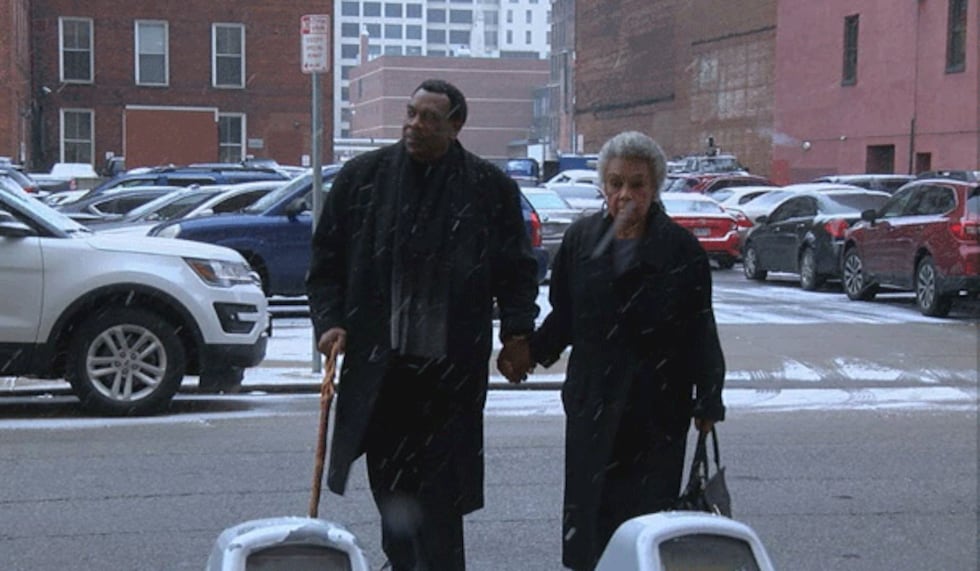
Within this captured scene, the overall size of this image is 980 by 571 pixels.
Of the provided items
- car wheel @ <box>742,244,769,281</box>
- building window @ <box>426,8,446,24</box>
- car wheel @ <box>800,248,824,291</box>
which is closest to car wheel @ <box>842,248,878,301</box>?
car wheel @ <box>800,248,824,291</box>

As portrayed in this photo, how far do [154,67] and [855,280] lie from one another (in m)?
33.7

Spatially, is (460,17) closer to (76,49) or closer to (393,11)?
(393,11)

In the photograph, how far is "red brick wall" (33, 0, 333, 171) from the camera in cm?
4803

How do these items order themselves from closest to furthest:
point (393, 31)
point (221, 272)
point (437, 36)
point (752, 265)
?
point (221, 272), point (752, 265), point (393, 31), point (437, 36)

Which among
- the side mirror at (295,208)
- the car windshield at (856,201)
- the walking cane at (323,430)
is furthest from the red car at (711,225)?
the walking cane at (323,430)

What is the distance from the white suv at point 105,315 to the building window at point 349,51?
130 feet

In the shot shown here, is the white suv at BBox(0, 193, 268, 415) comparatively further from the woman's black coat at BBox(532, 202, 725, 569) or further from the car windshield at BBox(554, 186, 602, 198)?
the car windshield at BBox(554, 186, 602, 198)

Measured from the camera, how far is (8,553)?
6602 millimetres

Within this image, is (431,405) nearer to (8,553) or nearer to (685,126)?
(8,553)

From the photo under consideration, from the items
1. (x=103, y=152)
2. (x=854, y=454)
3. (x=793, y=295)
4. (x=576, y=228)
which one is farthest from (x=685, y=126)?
(x=576, y=228)

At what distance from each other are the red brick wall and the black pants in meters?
44.0

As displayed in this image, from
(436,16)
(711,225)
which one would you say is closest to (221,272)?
(711,225)

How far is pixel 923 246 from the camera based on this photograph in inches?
691

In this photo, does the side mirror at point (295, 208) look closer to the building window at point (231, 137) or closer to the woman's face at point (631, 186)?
the woman's face at point (631, 186)
